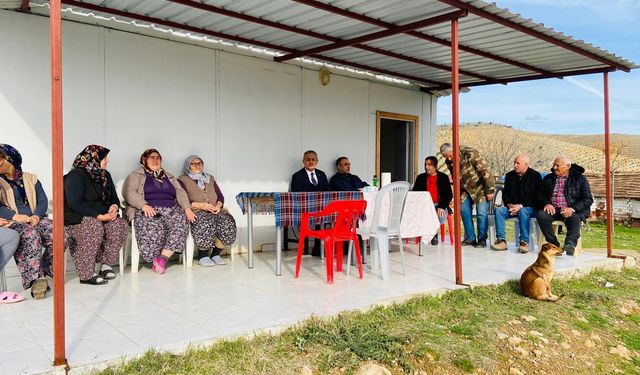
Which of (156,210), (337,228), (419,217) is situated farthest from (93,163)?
(419,217)

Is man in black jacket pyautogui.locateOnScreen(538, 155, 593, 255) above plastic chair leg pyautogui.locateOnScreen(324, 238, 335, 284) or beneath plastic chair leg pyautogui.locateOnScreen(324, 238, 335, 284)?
above

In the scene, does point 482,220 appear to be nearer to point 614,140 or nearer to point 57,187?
point 57,187

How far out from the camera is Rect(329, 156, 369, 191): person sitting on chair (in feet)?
23.8

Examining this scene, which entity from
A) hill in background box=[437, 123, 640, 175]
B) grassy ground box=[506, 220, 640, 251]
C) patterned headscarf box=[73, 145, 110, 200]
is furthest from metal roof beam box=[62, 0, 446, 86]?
hill in background box=[437, 123, 640, 175]

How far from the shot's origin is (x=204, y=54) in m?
6.23

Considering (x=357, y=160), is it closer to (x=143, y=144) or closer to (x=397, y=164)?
(x=397, y=164)

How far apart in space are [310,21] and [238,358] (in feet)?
11.5

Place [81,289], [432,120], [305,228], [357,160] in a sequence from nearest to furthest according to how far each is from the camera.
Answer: [81,289]
[305,228]
[357,160]
[432,120]

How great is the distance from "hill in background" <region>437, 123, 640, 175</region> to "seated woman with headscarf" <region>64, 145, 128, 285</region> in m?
15.1

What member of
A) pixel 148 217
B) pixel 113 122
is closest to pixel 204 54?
pixel 113 122

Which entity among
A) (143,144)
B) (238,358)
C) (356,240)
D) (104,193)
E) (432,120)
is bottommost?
(238,358)

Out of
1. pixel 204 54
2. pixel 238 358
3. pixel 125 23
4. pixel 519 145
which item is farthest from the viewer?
pixel 519 145

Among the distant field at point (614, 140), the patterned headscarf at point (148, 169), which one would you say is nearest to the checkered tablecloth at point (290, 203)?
the patterned headscarf at point (148, 169)

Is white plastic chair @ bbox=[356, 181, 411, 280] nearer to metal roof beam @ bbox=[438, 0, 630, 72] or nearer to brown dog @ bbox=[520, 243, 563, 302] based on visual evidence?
brown dog @ bbox=[520, 243, 563, 302]
